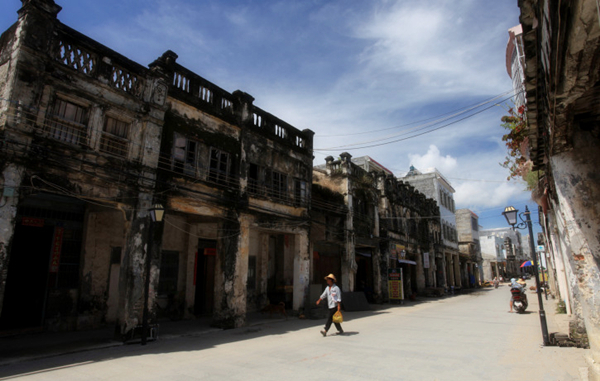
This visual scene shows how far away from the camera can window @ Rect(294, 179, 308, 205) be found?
56.9 feet

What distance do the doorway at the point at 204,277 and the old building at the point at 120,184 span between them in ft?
0.20

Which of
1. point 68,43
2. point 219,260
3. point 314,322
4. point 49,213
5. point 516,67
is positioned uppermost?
point 516,67

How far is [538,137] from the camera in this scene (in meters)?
6.82

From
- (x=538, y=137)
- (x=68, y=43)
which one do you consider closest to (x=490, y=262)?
(x=538, y=137)

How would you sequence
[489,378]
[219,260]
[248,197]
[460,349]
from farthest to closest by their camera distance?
[248,197] → [219,260] → [460,349] → [489,378]

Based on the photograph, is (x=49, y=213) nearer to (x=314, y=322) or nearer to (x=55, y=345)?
(x=55, y=345)

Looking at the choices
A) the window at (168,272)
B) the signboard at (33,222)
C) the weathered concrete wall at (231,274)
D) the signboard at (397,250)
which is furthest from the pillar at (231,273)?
the signboard at (397,250)

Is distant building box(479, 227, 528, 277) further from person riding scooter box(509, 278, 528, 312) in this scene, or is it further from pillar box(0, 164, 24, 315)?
pillar box(0, 164, 24, 315)

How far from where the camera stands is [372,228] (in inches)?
935

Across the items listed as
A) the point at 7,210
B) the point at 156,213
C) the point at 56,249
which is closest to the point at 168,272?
the point at 56,249

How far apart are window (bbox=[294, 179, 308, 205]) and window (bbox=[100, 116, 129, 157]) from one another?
28.0 feet

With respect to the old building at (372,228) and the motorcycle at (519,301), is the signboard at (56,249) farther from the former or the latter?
the motorcycle at (519,301)

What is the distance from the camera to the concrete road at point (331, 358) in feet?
21.1

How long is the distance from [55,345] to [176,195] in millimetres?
5144
